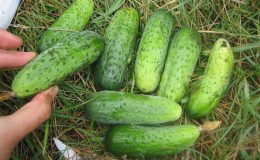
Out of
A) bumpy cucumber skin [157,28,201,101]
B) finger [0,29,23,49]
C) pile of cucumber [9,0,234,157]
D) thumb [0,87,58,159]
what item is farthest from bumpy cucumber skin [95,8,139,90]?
finger [0,29,23,49]

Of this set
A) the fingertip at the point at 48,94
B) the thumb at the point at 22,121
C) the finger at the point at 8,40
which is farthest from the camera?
the finger at the point at 8,40

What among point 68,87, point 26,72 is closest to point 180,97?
point 68,87

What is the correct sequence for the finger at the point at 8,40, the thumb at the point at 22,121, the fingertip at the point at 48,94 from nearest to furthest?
the thumb at the point at 22,121, the fingertip at the point at 48,94, the finger at the point at 8,40

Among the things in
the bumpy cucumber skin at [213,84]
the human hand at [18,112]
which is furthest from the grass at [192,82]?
the human hand at [18,112]

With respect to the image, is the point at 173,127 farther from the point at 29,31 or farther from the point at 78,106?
the point at 29,31

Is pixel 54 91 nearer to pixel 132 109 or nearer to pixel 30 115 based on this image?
pixel 30 115

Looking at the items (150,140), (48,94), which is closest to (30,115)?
(48,94)

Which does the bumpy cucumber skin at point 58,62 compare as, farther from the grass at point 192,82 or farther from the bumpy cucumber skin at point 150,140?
the bumpy cucumber skin at point 150,140
